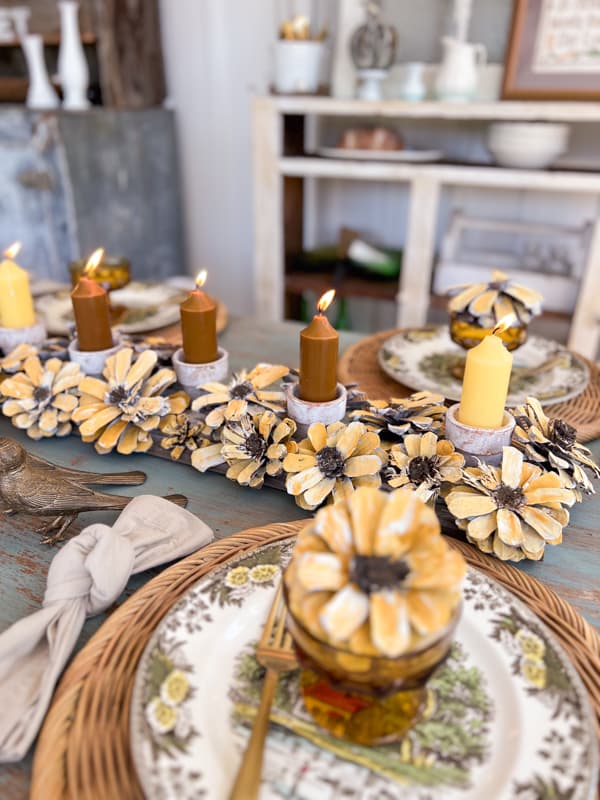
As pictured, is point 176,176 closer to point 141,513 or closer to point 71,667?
point 141,513

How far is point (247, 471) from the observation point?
675mm

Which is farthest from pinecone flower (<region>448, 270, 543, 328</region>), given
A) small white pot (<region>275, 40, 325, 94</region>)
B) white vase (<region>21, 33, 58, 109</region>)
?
white vase (<region>21, 33, 58, 109</region>)

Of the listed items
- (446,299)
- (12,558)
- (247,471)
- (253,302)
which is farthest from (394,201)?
(12,558)

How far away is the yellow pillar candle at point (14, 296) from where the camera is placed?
86cm

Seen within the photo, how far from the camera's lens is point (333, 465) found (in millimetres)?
620

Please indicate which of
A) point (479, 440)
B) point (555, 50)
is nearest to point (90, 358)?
point (479, 440)

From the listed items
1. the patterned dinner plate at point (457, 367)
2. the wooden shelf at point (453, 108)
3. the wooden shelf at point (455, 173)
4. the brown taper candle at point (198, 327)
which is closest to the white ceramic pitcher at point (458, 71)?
the wooden shelf at point (453, 108)

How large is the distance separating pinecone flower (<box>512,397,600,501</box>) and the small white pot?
1.54m

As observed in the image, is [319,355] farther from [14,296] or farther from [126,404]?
[14,296]

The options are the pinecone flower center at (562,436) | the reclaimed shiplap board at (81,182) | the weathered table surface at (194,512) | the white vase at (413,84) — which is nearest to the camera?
the weathered table surface at (194,512)

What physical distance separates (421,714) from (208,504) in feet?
1.16

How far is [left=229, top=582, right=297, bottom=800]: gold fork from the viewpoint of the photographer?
344mm

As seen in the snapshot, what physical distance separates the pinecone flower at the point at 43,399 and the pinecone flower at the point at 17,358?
0.03 meters

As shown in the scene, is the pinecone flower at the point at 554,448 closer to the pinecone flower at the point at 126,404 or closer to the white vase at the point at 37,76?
the pinecone flower at the point at 126,404
